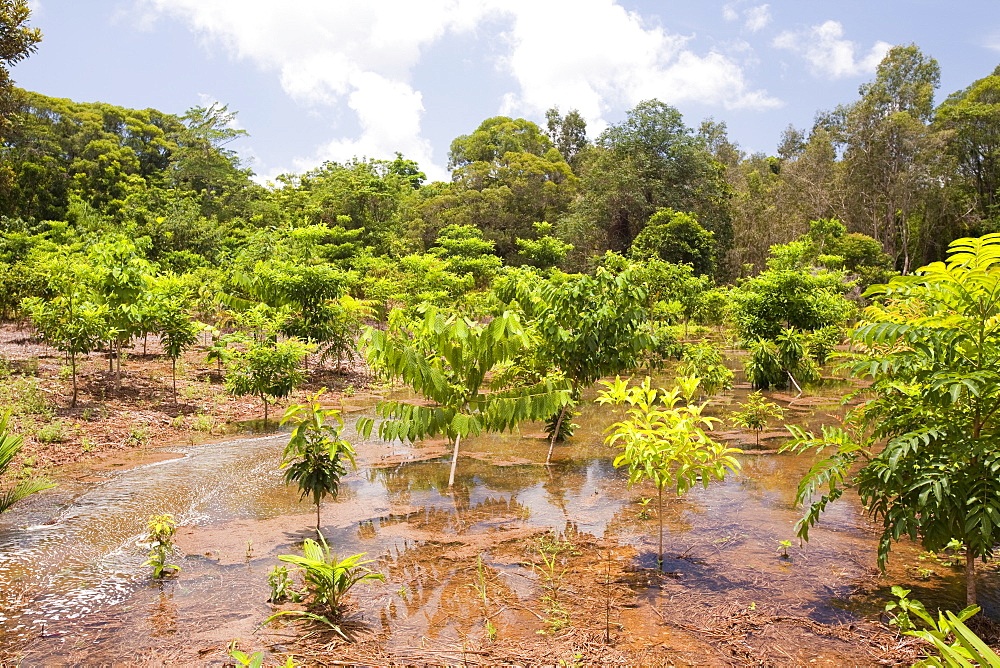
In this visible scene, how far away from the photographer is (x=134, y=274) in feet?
36.9

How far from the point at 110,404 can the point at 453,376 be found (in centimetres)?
758

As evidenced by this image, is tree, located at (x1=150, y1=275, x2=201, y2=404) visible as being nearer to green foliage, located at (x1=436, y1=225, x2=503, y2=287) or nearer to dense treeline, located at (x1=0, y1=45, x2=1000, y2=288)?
green foliage, located at (x1=436, y1=225, x2=503, y2=287)

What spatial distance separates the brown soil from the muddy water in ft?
3.05

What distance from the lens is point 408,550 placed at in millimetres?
5965

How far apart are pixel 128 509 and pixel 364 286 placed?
16390mm

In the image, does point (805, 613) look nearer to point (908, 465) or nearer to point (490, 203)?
point (908, 465)

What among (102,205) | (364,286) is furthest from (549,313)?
(102,205)

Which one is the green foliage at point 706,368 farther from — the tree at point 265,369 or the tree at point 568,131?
the tree at point 568,131

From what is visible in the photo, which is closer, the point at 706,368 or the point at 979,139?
the point at 706,368

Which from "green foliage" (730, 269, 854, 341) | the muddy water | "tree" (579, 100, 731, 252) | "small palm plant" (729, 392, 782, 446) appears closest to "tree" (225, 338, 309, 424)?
the muddy water

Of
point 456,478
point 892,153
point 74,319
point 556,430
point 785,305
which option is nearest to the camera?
point 456,478

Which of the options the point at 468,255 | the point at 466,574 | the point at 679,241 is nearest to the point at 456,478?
the point at 466,574

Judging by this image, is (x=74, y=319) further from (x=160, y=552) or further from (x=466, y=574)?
(x=466, y=574)

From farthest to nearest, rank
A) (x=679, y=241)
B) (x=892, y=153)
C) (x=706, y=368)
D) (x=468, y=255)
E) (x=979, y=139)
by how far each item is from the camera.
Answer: (x=892, y=153) → (x=979, y=139) → (x=679, y=241) → (x=468, y=255) → (x=706, y=368)
